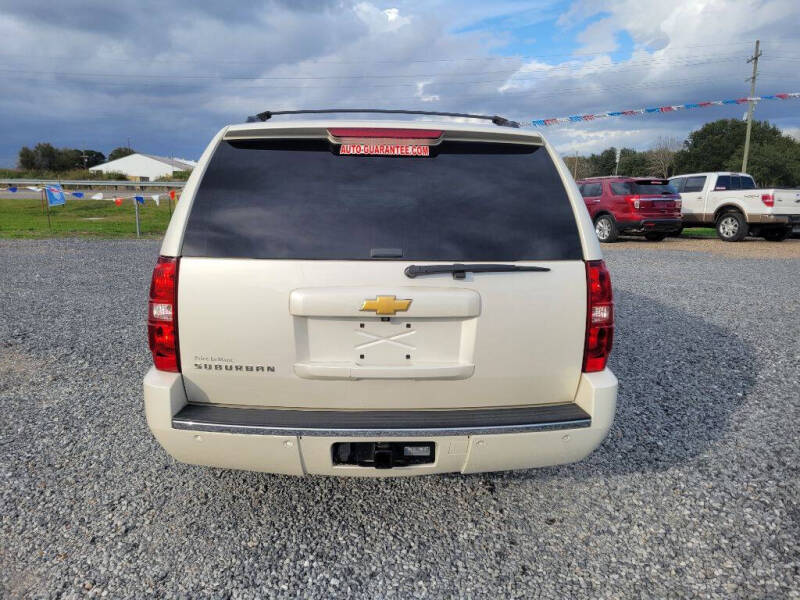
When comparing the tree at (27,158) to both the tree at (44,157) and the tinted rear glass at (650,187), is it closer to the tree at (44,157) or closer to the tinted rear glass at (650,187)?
the tree at (44,157)

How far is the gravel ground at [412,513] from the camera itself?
7.93ft

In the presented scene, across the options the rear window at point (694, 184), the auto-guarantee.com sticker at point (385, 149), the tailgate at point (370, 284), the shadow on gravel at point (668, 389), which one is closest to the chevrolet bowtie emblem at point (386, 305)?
the tailgate at point (370, 284)

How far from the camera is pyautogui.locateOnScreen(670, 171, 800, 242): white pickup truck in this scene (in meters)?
16.2

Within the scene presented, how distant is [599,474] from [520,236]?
1.70 m

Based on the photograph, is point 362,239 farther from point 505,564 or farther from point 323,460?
point 505,564

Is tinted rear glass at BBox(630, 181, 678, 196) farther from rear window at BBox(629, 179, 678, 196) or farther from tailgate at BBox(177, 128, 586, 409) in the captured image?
tailgate at BBox(177, 128, 586, 409)

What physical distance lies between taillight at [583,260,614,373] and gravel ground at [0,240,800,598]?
0.90 m

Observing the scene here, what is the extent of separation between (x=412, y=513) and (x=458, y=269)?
137cm

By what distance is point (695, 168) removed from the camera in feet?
209

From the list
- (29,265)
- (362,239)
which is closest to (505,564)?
(362,239)

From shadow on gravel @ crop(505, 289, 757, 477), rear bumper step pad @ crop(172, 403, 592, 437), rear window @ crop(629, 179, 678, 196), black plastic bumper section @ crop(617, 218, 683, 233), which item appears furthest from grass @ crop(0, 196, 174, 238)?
rear bumper step pad @ crop(172, 403, 592, 437)

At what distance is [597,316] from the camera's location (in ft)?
8.29

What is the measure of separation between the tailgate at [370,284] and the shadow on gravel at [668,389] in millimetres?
1293

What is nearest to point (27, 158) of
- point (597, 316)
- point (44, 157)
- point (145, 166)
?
point (44, 157)
